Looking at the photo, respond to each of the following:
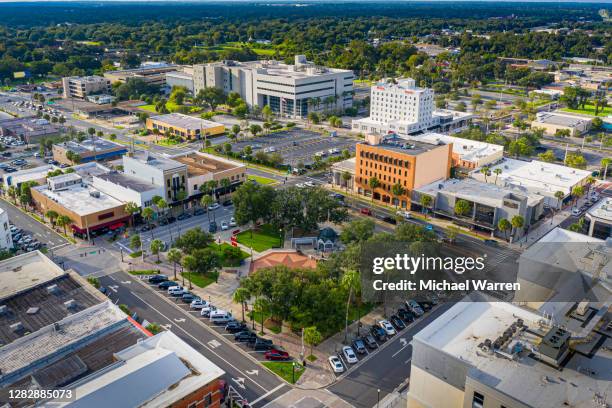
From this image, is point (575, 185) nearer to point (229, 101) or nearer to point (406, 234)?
point (406, 234)

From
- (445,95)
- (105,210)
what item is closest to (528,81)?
(445,95)

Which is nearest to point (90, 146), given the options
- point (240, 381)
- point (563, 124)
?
point (240, 381)

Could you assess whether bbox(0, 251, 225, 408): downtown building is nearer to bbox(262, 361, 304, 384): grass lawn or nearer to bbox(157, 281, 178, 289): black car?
bbox(262, 361, 304, 384): grass lawn

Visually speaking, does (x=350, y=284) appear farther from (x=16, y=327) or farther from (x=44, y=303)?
(x=16, y=327)

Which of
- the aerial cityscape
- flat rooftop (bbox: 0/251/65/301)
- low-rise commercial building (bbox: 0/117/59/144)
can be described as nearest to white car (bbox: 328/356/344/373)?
the aerial cityscape

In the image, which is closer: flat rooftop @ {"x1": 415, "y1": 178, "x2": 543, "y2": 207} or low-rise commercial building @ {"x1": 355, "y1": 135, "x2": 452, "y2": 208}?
flat rooftop @ {"x1": 415, "y1": 178, "x2": 543, "y2": 207}

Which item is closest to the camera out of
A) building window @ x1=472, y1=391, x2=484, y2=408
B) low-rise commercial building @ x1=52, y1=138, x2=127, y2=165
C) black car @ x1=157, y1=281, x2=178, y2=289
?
building window @ x1=472, y1=391, x2=484, y2=408
